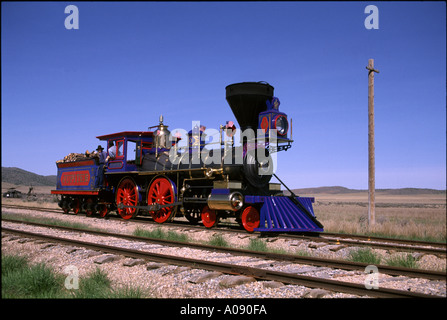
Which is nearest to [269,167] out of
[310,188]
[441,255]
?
[441,255]

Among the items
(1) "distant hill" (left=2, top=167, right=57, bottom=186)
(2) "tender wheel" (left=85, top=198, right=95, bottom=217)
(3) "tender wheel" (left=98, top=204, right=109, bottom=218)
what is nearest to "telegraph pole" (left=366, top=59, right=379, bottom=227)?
(3) "tender wheel" (left=98, top=204, right=109, bottom=218)

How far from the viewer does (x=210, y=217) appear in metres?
12.0

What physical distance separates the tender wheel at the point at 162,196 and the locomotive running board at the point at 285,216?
12.0 ft

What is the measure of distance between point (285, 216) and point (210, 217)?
2.59m

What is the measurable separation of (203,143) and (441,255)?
24.8 feet

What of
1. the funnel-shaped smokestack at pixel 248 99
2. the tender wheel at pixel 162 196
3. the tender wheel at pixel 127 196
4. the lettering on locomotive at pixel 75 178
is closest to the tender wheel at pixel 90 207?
the lettering on locomotive at pixel 75 178

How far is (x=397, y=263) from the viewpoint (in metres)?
6.57

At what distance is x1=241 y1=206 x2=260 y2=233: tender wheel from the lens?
11.1m

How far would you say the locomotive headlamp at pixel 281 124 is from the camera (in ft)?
35.0

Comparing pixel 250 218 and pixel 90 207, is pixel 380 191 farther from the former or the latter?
pixel 250 218

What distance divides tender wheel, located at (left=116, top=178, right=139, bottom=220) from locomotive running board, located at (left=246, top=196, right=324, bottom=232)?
19.3ft

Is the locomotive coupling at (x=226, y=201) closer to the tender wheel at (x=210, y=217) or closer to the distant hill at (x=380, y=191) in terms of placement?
the tender wheel at (x=210, y=217)
